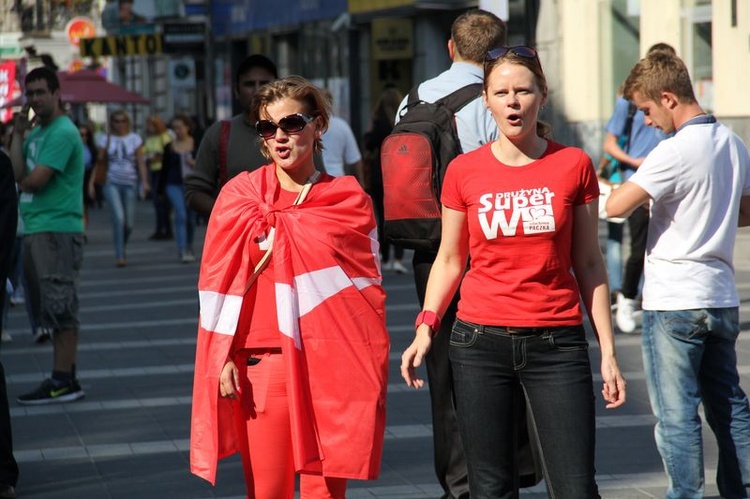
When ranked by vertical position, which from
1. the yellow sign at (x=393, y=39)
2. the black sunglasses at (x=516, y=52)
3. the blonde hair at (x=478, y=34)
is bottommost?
the black sunglasses at (x=516, y=52)

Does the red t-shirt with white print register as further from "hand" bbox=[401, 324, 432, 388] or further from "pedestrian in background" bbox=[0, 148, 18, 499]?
"pedestrian in background" bbox=[0, 148, 18, 499]

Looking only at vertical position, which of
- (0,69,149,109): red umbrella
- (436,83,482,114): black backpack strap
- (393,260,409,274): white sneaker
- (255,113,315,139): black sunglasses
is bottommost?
(393,260,409,274): white sneaker

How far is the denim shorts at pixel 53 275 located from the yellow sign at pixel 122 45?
24.7 metres

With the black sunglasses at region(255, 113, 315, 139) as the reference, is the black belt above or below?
below

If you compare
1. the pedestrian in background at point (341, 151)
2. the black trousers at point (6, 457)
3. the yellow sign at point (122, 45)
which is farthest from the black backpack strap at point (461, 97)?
the yellow sign at point (122, 45)

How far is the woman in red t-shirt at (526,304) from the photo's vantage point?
13.9ft

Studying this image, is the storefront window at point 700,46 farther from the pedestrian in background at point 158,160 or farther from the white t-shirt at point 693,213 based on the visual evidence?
the white t-shirt at point 693,213

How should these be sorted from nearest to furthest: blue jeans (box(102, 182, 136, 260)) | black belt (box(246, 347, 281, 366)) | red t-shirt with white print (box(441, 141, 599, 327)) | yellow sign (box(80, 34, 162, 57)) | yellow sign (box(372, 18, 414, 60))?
red t-shirt with white print (box(441, 141, 599, 327)) → black belt (box(246, 347, 281, 366)) → blue jeans (box(102, 182, 136, 260)) → yellow sign (box(372, 18, 414, 60)) → yellow sign (box(80, 34, 162, 57))

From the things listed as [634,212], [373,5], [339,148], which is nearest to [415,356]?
[634,212]

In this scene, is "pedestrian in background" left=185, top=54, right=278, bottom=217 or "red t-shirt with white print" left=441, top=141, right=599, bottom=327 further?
"pedestrian in background" left=185, top=54, right=278, bottom=217

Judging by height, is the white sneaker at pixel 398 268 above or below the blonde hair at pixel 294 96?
below

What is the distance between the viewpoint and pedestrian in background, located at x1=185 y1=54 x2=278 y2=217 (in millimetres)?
6324

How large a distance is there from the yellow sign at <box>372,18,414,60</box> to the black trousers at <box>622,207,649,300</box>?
675 inches

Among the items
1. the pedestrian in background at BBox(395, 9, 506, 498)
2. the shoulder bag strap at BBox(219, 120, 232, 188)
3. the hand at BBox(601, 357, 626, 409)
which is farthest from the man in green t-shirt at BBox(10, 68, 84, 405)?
the hand at BBox(601, 357, 626, 409)
